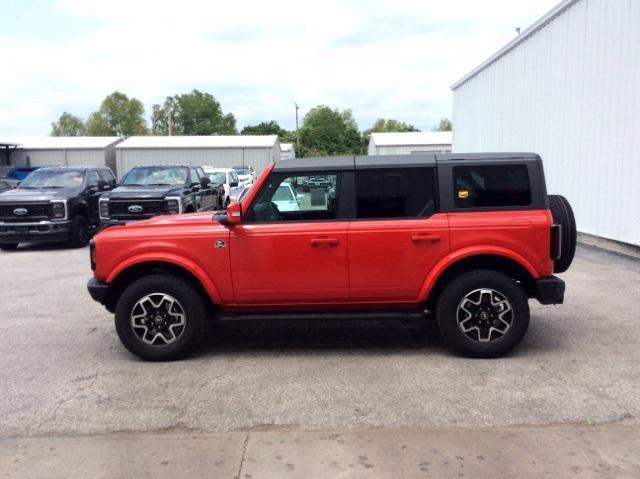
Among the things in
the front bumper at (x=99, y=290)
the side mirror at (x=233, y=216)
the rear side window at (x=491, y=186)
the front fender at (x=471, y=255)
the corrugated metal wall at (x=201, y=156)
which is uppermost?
the corrugated metal wall at (x=201, y=156)

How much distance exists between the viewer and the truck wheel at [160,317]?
5.38 meters

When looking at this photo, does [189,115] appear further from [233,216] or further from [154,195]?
[233,216]

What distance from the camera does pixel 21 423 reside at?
167 inches

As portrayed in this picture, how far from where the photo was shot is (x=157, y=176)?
1515 cm

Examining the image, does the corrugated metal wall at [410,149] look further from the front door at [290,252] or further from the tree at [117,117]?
the tree at [117,117]

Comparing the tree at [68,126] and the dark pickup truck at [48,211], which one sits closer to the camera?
the dark pickup truck at [48,211]

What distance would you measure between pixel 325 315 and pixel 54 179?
470 inches

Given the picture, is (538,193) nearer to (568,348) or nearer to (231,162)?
(568,348)

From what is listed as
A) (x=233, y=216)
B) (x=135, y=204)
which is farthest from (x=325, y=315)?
(x=135, y=204)

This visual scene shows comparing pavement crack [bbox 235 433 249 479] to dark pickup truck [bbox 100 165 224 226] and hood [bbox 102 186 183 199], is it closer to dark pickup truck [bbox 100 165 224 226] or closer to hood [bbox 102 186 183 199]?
dark pickup truck [bbox 100 165 224 226]

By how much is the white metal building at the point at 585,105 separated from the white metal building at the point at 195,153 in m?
27.6

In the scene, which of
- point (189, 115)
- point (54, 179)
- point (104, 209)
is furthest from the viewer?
point (189, 115)

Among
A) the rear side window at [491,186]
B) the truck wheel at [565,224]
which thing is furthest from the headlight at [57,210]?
the truck wheel at [565,224]

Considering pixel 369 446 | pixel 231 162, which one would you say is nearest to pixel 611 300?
pixel 369 446
